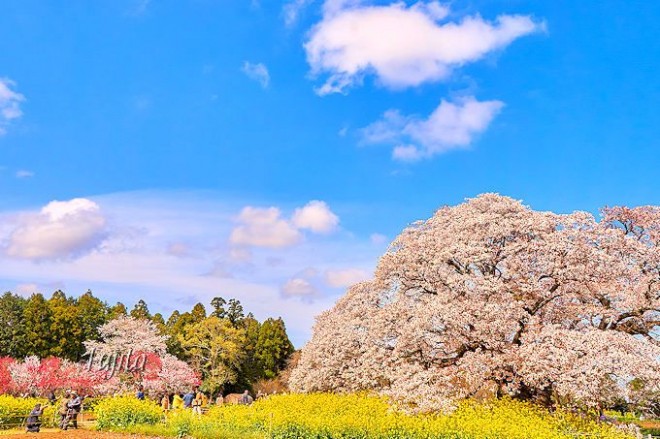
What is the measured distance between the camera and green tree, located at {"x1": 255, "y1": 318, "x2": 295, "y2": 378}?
58656 millimetres

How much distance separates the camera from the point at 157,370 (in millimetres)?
40969

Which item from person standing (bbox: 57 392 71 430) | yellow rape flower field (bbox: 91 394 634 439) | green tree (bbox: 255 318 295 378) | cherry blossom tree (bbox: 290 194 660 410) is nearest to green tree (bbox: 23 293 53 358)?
green tree (bbox: 255 318 295 378)

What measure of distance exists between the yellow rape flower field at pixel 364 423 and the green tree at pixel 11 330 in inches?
1415

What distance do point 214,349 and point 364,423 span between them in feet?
128

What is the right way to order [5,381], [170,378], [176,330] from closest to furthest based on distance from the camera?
[5,381], [170,378], [176,330]

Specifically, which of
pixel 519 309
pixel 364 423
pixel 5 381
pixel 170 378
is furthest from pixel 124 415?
pixel 170 378

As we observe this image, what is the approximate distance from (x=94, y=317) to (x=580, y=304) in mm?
49466

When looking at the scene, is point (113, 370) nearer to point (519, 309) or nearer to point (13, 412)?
point (13, 412)

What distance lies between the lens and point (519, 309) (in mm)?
17078

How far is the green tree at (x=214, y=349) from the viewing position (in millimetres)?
50656

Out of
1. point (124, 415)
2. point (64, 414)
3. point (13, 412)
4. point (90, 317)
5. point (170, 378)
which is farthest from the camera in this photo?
point (90, 317)

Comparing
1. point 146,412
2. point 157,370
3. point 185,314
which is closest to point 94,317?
point 185,314

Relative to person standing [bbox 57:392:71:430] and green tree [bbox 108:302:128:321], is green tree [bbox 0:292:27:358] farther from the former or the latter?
person standing [bbox 57:392:71:430]

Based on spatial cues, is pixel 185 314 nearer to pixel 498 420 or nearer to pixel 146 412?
pixel 146 412
